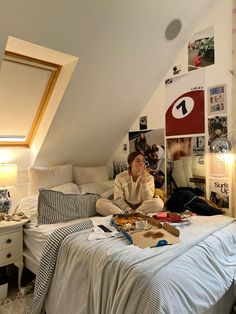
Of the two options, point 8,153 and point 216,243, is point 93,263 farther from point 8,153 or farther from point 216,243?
point 8,153

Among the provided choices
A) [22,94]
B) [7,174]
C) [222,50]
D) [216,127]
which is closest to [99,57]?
[22,94]

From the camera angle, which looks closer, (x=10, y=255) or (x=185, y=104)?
(x=10, y=255)

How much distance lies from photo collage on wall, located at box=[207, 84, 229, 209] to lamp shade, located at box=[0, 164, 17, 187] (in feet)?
6.56

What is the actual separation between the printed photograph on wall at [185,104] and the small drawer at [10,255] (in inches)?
78.3

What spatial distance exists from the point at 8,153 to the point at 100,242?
1.69m

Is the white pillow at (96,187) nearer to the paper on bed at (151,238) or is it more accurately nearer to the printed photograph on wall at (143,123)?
the printed photograph on wall at (143,123)

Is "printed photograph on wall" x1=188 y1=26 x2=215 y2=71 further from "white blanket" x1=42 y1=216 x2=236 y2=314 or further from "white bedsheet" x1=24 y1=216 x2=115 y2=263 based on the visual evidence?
"white bedsheet" x1=24 y1=216 x2=115 y2=263

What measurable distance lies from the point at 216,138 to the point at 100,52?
55.0 inches

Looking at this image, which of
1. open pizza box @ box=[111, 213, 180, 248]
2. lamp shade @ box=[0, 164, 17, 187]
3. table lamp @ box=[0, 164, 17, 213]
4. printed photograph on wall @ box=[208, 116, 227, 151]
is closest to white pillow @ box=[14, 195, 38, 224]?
table lamp @ box=[0, 164, 17, 213]

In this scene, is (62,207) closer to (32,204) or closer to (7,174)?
(32,204)

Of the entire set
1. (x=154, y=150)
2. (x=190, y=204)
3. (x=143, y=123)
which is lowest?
(x=190, y=204)

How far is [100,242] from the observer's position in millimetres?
1607

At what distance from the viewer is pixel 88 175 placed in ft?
10.8

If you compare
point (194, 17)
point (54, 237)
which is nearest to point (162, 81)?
point (194, 17)
